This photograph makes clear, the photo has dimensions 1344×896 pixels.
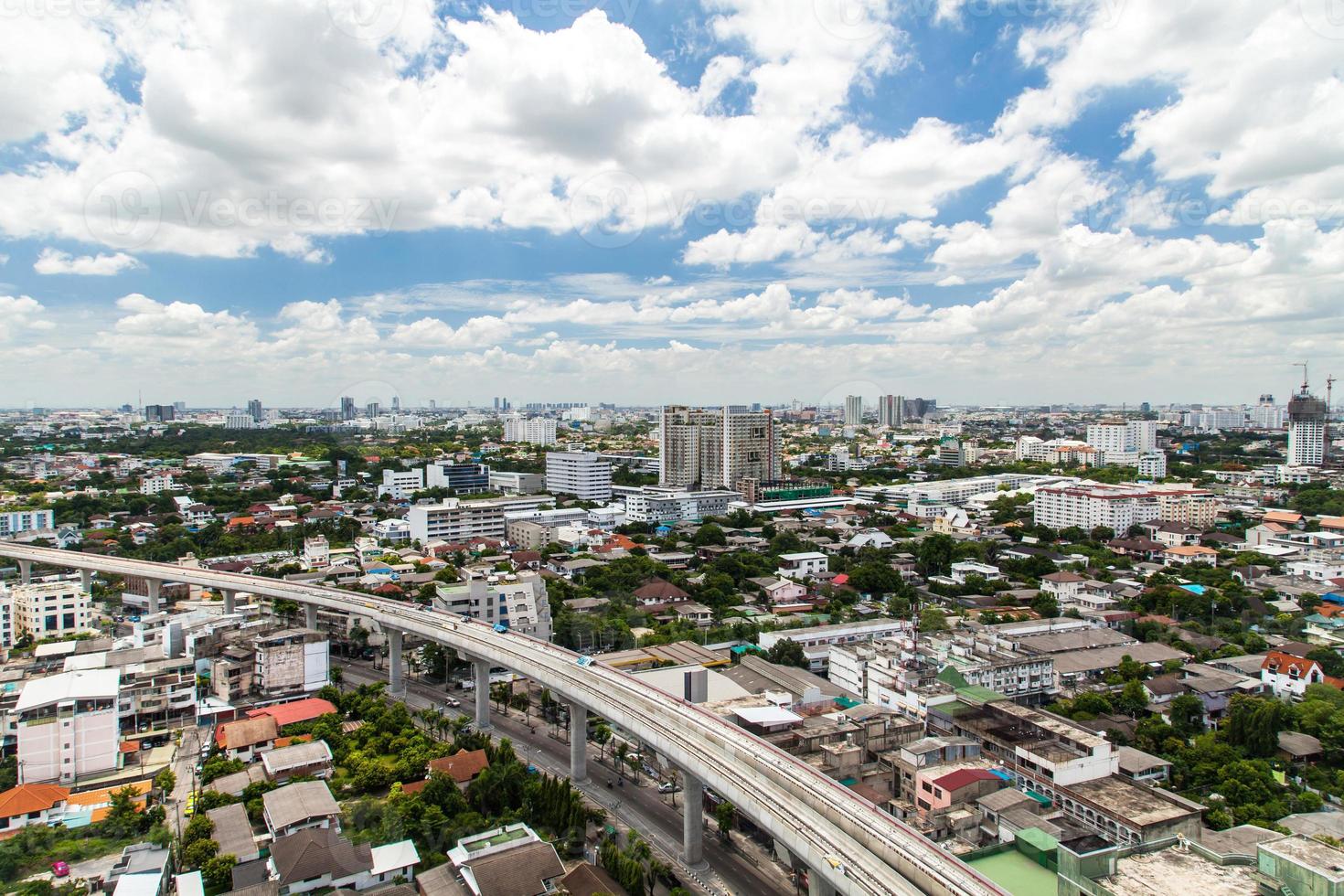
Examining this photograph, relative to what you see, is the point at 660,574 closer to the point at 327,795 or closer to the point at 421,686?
the point at 421,686

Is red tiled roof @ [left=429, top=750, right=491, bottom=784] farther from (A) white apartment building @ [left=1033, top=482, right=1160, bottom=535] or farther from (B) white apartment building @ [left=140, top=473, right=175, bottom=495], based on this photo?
(B) white apartment building @ [left=140, top=473, right=175, bottom=495]

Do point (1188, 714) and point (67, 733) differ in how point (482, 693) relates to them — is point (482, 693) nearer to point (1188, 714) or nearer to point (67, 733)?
point (67, 733)

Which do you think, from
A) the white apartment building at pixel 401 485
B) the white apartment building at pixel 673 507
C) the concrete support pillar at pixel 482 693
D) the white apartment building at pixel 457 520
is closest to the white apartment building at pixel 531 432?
the white apartment building at pixel 401 485

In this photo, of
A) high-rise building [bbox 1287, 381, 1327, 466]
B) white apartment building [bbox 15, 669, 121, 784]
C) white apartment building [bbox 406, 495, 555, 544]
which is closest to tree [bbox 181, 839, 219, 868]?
white apartment building [bbox 15, 669, 121, 784]

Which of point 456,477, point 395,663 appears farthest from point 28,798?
point 456,477

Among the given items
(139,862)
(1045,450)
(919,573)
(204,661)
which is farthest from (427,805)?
(1045,450)

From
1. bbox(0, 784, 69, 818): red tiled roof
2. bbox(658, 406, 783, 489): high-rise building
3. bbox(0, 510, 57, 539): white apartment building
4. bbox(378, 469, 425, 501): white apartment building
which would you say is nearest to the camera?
bbox(0, 784, 69, 818): red tiled roof
